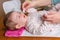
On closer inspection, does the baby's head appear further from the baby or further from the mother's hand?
the mother's hand

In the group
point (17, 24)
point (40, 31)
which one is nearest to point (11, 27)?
point (17, 24)

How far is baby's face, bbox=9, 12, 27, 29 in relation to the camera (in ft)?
3.76

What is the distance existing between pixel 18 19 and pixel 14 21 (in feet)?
0.10

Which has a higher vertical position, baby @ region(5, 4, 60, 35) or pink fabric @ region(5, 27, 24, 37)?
baby @ region(5, 4, 60, 35)

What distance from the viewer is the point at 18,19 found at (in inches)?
45.4

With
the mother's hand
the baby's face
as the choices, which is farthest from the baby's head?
the mother's hand

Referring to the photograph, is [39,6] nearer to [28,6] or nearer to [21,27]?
[28,6]

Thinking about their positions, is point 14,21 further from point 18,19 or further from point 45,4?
point 45,4

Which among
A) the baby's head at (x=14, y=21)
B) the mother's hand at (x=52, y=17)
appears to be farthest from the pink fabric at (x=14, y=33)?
the mother's hand at (x=52, y=17)

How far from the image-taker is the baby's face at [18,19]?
1.14 m

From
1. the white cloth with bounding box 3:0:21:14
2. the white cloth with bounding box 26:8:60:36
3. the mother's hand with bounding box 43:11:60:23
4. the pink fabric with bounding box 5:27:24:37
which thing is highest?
the white cloth with bounding box 3:0:21:14

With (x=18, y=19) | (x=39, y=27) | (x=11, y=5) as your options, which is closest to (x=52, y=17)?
(x=39, y=27)

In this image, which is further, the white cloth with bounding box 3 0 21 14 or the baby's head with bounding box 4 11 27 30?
the white cloth with bounding box 3 0 21 14

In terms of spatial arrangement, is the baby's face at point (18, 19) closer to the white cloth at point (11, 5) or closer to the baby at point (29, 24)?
the baby at point (29, 24)
